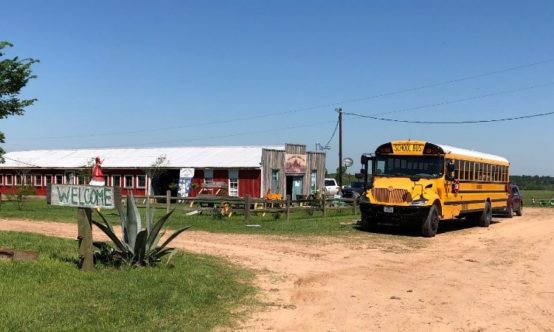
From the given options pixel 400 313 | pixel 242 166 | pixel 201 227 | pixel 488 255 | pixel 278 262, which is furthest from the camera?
pixel 242 166

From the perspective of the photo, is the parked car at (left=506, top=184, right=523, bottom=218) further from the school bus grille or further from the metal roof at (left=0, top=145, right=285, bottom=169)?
the metal roof at (left=0, top=145, right=285, bottom=169)

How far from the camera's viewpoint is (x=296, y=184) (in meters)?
41.9

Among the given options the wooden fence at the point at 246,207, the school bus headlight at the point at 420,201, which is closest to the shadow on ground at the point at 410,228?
the school bus headlight at the point at 420,201

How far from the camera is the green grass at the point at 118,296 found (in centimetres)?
630

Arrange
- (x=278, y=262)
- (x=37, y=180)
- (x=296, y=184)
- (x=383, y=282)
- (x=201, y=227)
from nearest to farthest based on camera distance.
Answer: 1. (x=383, y=282)
2. (x=278, y=262)
3. (x=201, y=227)
4. (x=296, y=184)
5. (x=37, y=180)

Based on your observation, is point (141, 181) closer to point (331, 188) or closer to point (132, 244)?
Answer: point (331, 188)

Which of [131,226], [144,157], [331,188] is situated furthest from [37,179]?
[131,226]

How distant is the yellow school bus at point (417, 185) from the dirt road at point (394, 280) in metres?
0.84

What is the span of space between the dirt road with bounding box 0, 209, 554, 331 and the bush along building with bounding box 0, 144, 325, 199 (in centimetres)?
2057

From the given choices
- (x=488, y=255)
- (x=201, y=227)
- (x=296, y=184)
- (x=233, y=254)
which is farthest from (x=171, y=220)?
(x=296, y=184)

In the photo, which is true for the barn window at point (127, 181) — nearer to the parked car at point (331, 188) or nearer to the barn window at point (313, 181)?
the barn window at point (313, 181)

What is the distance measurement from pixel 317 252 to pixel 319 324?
6.55 m

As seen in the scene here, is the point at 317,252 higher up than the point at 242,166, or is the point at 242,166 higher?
the point at 242,166

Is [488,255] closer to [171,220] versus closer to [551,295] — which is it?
[551,295]
